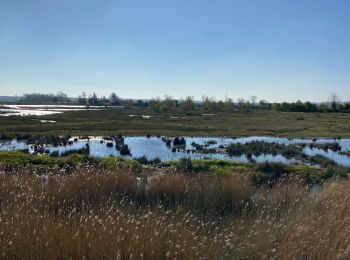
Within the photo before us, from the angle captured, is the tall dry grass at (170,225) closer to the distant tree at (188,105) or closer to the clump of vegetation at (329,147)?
the clump of vegetation at (329,147)

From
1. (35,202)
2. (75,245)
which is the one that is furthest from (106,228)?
(35,202)

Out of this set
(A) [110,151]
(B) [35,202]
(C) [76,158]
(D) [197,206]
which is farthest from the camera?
(A) [110,151]

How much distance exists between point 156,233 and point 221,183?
6.10m

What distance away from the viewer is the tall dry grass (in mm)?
6285

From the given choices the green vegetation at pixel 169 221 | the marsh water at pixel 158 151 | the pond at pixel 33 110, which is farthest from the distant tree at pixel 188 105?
the green vegetation at pixel 169 221

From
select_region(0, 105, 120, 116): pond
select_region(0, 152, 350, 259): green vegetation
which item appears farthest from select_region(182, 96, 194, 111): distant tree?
select_region(0, 152, 350, 259): green vegetation

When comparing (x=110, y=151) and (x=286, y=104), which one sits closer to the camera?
(x=110, y=151)

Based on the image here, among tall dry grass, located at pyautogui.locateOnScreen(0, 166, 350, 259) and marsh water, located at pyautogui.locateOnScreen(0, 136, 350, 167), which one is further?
marsh water, located at pyautogui.locateOnScreen(0, 136, 350, 167)

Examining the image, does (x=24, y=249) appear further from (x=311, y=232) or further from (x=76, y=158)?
(x=76, y=158)

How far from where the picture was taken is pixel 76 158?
22250 millimetres

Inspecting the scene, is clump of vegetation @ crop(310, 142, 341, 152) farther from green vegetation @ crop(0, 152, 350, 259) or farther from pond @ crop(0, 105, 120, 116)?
pond @ crop(0, 105, 120, 116)

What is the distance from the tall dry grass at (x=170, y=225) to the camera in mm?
6285

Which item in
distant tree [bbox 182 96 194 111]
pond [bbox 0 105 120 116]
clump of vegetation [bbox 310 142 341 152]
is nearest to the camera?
clump of vegetation [bbox 310 142 341 152]

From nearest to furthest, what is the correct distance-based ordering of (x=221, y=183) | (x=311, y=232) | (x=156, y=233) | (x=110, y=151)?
1. (x=156, y=233)
2. (x=311, y=232)
3. (x=221, y=183)
4. (x=110, y=151)
